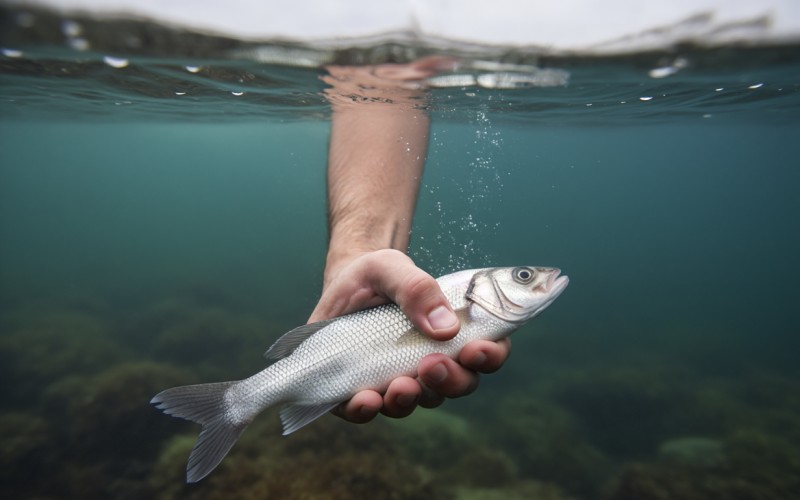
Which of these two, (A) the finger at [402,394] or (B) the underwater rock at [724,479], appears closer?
(A) the finger at [402,394]

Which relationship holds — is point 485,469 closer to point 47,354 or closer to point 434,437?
point 434,437

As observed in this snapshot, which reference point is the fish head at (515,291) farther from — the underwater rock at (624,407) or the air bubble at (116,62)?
the underwater rock at (624,407)

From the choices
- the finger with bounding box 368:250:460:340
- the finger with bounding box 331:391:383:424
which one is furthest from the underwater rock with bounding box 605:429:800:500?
the finger with bounding box 368:250:460:340

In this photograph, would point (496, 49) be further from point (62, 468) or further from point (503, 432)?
point (62, 468)

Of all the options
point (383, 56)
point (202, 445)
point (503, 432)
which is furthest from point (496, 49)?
point (503, 432)

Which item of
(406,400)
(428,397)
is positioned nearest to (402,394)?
(406,400)

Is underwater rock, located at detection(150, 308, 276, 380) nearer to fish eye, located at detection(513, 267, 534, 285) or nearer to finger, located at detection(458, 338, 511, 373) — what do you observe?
finger, located at detection(458, 338, 511, 373)

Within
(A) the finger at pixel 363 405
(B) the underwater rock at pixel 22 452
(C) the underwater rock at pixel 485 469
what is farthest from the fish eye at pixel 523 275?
(B) the underwater rock at pixel 22 452
